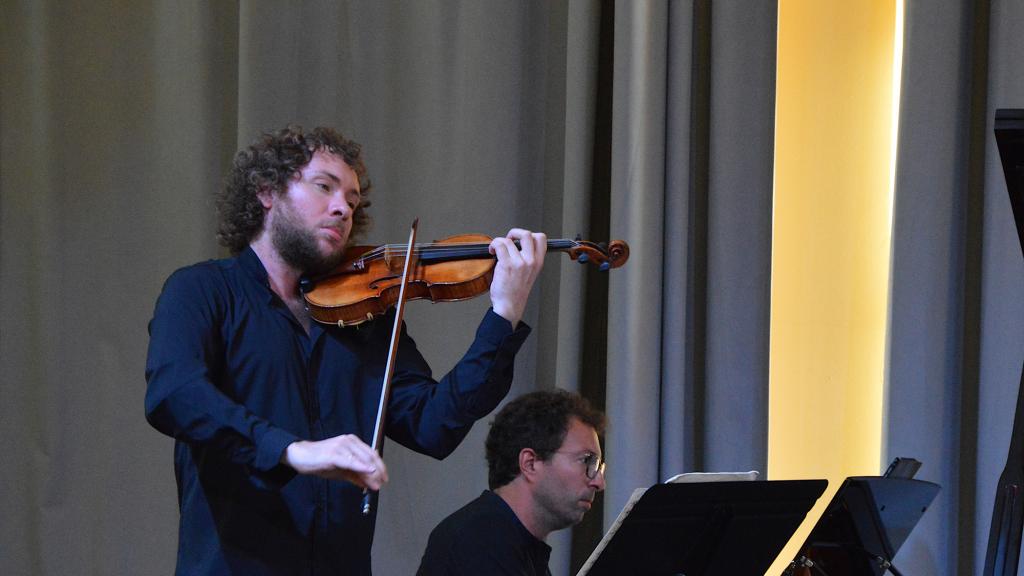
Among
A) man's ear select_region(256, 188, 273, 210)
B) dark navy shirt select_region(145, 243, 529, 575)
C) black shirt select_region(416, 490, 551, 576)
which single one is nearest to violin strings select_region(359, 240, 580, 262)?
dark navy shirt select_region(145, 243, 529, 575)

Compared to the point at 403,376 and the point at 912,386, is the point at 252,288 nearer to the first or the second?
the point at 403,376

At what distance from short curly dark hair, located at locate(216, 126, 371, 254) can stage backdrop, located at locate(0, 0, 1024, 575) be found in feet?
4.22

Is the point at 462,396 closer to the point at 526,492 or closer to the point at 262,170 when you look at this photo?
the point at 262,170

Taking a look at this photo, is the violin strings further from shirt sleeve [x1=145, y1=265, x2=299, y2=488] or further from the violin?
shirt sleeve [x1=145, y1=265, x2=299, y2=488]

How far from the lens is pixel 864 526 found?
2969mm

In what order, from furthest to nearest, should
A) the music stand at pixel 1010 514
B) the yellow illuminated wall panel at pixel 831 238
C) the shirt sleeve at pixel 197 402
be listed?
the yellow illuminated wall panel at pixel 831 238 → the music stand at pixel 1010 514 → the shirt sleeve at pixel 197 402

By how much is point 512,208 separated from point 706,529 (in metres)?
1.44

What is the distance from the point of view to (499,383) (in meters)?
2.17

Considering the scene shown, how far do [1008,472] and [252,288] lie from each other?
4.52 feet

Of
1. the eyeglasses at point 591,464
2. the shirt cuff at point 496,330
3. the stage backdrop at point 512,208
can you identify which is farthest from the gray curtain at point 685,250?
the shirt cuff at point 496,330

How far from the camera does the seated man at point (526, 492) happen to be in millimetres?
2799

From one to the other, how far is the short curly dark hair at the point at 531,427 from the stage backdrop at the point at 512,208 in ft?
1.39

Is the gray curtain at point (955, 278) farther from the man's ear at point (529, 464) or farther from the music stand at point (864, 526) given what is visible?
the man's ear at point (529, 464)

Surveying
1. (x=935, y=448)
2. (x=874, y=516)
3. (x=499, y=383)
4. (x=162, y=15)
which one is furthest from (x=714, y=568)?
(x=162, y=15)
